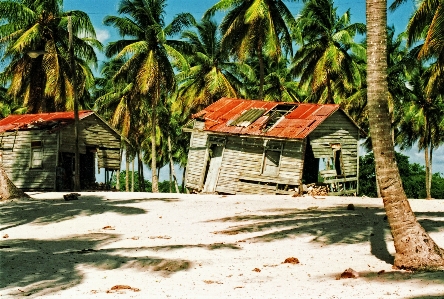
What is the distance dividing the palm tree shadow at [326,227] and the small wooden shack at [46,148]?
59.4ft

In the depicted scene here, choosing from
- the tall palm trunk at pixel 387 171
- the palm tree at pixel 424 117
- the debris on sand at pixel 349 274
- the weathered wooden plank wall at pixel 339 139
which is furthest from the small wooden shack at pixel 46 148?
the debris on sand at pixel 349 274

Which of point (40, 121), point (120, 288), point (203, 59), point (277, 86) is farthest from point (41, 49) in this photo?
point (120, 288)

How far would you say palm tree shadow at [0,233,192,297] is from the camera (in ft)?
30.5

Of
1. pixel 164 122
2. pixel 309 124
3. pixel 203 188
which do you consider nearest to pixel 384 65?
pixel 309 124

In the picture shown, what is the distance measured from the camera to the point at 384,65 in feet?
32.1

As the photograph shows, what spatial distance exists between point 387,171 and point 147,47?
90.3 feet

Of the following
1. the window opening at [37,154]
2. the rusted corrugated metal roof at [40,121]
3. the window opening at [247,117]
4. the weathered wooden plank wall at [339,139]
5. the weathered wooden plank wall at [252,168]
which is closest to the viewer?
the weathered wooden plank wall at [252,168]

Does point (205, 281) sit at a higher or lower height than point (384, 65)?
lower

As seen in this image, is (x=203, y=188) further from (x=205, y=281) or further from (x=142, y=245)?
(x=205, y=281)

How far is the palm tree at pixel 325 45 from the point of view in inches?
1444

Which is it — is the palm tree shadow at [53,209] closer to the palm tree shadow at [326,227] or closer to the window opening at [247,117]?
the palm tree shadow at [326,227]

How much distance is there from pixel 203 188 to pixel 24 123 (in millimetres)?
12126

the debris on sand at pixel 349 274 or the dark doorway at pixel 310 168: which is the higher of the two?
the dark doorway at pixel 310 168

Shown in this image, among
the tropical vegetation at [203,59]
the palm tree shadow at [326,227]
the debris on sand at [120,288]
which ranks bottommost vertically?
the debris on sand at [120,288]
